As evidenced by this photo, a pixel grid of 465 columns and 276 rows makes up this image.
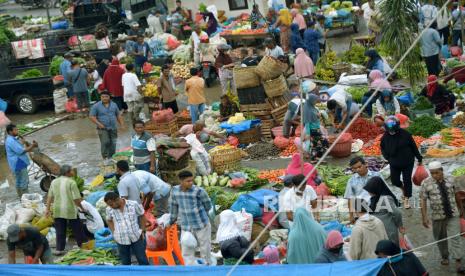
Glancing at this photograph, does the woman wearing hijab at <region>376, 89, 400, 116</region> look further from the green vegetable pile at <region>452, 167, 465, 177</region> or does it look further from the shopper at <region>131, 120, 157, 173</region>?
the shopper at <region>131, 120, 157, 173</region>

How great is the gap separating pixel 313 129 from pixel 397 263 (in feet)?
22.4

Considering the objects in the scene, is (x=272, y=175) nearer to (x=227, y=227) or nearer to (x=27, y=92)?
(x=227, y=227)

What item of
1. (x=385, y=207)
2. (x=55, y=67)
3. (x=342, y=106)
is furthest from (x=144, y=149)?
(x=55, y=67)

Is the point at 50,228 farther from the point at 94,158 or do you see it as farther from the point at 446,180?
the point at 446,180

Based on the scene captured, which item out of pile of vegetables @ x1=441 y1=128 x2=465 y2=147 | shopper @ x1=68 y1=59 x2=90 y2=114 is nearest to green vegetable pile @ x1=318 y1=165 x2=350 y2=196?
pile of vegetables @ x1=441 y1=128 x2=465 y2=147

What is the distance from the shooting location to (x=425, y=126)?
52.6ft

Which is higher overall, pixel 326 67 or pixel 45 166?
pixel 326 67

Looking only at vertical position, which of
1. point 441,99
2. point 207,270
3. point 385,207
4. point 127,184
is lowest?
point 441,99

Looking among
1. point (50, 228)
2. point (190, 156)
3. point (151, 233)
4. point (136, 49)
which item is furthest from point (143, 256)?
point (136, 49)

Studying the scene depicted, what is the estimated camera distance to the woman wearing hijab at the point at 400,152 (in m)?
12.5

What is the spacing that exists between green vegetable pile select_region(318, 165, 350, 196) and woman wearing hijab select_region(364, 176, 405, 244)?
2.90 m

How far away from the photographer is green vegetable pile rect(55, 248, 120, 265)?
12336mm

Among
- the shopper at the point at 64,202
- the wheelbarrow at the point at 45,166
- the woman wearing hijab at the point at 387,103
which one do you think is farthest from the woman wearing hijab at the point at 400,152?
the wheelbarrow at the point at 45,166

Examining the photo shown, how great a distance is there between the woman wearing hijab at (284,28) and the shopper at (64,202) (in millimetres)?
12329
